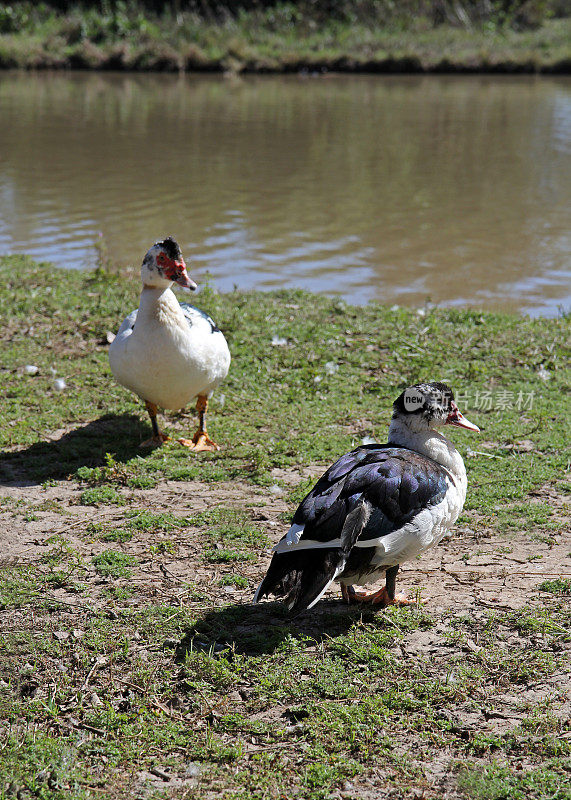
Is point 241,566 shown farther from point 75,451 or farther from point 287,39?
point 287,39

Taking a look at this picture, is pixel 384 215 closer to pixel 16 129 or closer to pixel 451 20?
pixel 16 129

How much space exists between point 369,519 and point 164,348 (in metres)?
2.41

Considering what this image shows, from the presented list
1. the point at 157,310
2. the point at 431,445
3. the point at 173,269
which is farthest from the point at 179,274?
the point at 431,445

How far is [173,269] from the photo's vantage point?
561cm

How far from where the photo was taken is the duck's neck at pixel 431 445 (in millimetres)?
4070

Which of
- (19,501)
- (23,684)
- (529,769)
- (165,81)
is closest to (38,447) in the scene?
(19,501)

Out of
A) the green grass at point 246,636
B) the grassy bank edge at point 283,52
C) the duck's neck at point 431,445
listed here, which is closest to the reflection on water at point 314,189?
the green grass at point 246,636

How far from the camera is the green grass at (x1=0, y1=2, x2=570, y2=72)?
29.9 metres

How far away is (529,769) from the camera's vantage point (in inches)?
114

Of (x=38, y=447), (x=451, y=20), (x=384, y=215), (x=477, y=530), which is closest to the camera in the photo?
(x=477, y=530)

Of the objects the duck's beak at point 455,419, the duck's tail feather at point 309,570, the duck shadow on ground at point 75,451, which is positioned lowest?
the duck shadow on ground at point 75,451

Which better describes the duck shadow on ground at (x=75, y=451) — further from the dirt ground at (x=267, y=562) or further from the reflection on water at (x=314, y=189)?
the reflection on water at (x=314, y=189)

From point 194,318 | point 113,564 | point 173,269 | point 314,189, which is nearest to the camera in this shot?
point 113,564

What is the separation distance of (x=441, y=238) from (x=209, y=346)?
20.7 ft
